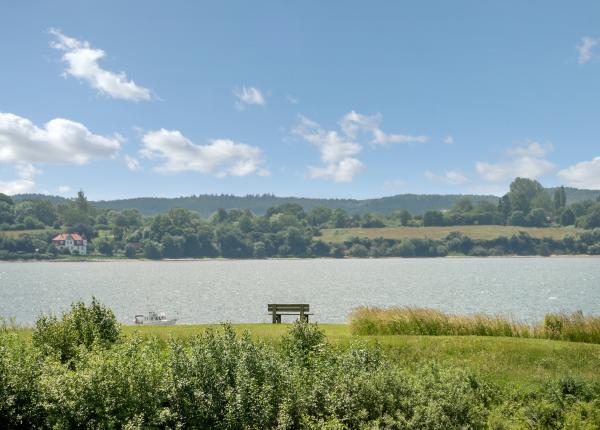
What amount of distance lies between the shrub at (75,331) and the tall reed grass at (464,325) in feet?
35.5

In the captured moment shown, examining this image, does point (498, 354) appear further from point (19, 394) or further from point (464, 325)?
point (19, 394)

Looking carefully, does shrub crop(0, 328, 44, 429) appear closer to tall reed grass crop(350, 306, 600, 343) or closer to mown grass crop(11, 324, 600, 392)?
mown grass crop(11, 324, 600, 392)

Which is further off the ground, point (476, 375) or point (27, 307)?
point (476, 375)

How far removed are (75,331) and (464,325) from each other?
54.6 ft

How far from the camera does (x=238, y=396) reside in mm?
14727

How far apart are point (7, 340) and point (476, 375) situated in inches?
585

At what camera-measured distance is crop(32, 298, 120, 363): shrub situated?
63.3ft

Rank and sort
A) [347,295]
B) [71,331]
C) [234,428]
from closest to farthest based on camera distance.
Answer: [234,428]
[71,331]
[347,295]

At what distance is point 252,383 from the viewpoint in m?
15.2

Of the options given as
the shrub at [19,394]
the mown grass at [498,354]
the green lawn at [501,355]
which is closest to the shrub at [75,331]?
the mown grass at [498,354]

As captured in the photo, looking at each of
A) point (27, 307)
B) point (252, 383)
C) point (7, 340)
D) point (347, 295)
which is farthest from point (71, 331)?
point (347, 295)

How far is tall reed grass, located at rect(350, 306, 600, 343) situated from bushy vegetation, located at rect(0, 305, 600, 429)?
8.48 meters

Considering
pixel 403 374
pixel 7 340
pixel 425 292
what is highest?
pixel 7 340

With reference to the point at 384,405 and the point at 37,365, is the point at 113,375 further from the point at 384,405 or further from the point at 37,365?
the point at 384,405
